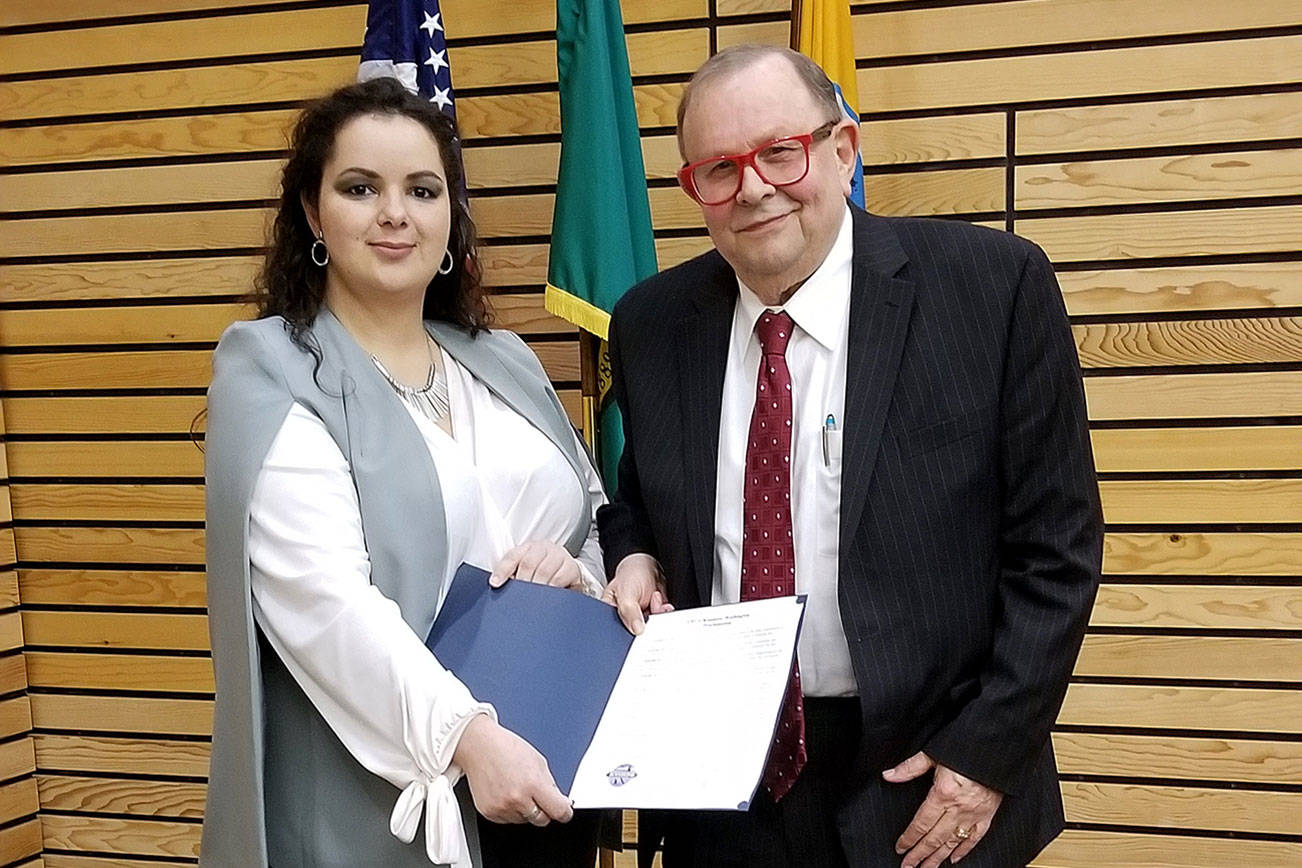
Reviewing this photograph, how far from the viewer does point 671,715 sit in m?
1.48

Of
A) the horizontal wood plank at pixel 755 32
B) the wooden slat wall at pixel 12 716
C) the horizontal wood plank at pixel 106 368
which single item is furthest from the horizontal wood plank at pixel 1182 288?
the wooden slat wall at pixel 12 716

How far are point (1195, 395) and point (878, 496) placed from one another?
158 centimetres

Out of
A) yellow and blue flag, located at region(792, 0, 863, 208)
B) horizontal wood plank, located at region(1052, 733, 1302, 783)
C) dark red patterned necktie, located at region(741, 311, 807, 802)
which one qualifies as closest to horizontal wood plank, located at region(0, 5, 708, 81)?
yellow and blue flag, located at region(792, 0, 863, 208)

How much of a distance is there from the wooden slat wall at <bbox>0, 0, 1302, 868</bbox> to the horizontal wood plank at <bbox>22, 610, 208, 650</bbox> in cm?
1

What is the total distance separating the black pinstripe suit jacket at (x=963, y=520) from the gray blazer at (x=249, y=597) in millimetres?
569

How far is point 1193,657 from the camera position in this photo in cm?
285

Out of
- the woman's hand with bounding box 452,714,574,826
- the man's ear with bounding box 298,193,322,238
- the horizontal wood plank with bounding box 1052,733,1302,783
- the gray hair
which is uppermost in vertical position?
the gray hair

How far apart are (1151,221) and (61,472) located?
3.07 m

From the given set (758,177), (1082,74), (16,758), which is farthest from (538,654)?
(16,758)

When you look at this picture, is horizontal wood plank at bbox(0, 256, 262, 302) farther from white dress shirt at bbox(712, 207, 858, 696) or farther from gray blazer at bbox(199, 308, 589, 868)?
white dress shirt at bbox(712, 207, 858, 696)

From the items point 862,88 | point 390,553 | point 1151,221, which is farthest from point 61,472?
point 1151,221

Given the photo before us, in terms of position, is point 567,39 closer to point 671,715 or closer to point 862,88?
point 862,88

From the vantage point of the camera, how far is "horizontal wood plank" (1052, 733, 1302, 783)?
284 centimetres

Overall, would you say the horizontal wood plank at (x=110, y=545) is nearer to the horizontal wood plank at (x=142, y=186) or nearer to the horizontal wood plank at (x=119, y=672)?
the horizontal wood plank at (x=119, y=672)
